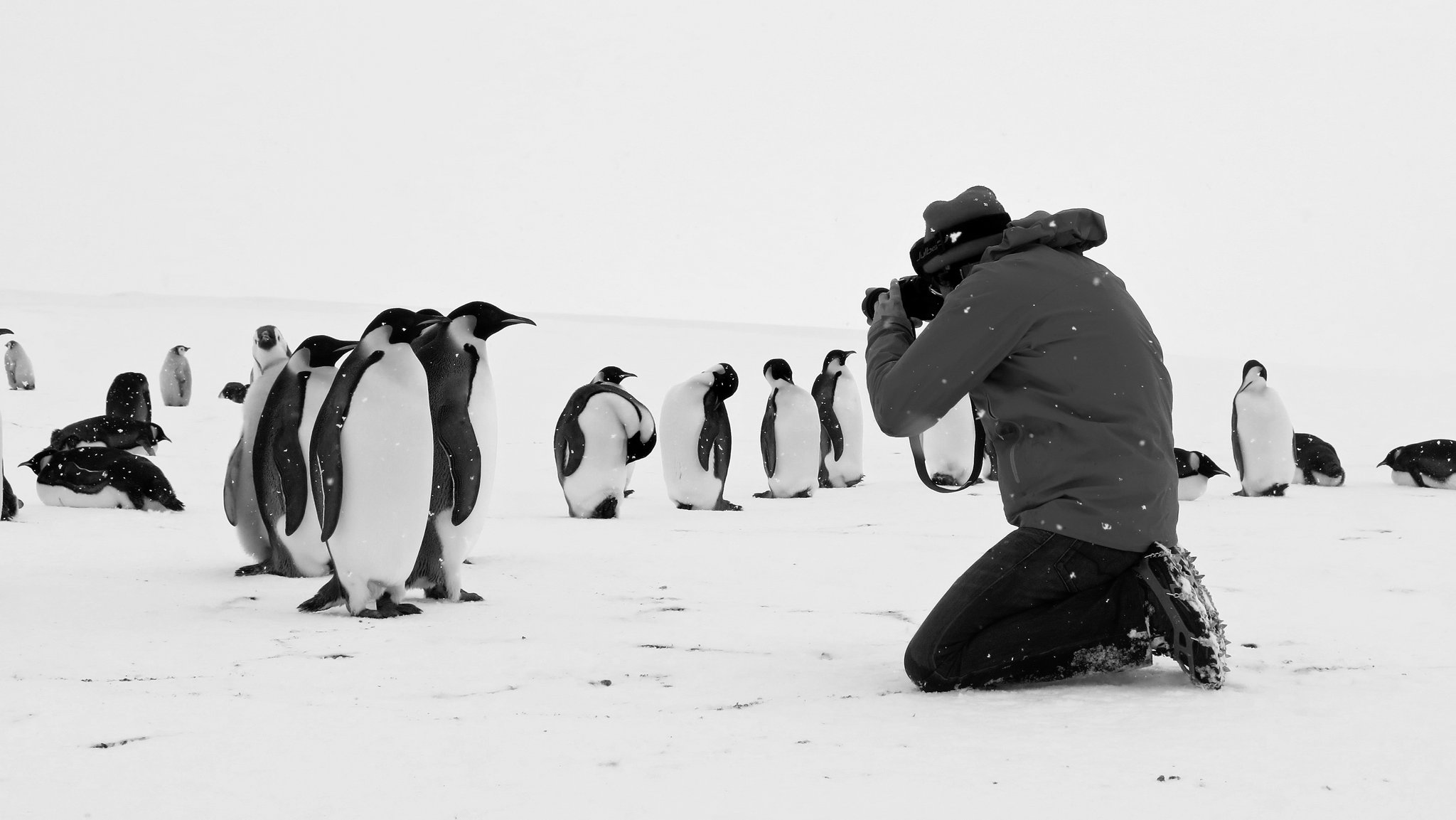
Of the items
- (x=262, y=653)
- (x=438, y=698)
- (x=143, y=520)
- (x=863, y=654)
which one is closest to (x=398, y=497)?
(x=262, y=653)

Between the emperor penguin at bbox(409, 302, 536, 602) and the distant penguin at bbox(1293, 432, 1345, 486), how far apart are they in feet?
26.0

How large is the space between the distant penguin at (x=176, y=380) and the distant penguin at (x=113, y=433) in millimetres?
6906

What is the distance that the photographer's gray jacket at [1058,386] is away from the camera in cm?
267

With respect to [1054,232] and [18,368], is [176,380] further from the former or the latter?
[1054,232]

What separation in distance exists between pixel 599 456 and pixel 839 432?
12.9 feet

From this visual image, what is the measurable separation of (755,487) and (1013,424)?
27.7 feet

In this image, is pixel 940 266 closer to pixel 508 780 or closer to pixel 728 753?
pixel 728 753

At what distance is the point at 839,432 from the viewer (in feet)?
35.5

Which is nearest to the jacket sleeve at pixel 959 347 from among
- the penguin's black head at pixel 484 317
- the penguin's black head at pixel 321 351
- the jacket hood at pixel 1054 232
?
the jacket hood at pixel 1054 232

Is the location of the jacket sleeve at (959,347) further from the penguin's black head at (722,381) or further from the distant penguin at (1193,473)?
the distant penguin at (1193,473)

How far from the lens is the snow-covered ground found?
1.89 metres

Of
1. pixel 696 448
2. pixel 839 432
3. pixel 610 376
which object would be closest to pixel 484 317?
pixel 610 376

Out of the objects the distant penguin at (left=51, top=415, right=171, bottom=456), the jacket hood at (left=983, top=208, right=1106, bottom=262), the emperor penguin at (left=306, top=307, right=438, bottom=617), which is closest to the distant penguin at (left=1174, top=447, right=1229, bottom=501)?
the jacket hood at (left=983, top=208, right=1106, bottom=262)

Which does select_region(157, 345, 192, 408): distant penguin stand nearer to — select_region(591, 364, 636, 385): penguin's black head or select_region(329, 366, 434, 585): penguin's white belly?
select_region(591, 364, 636, 385): penguin's black head
